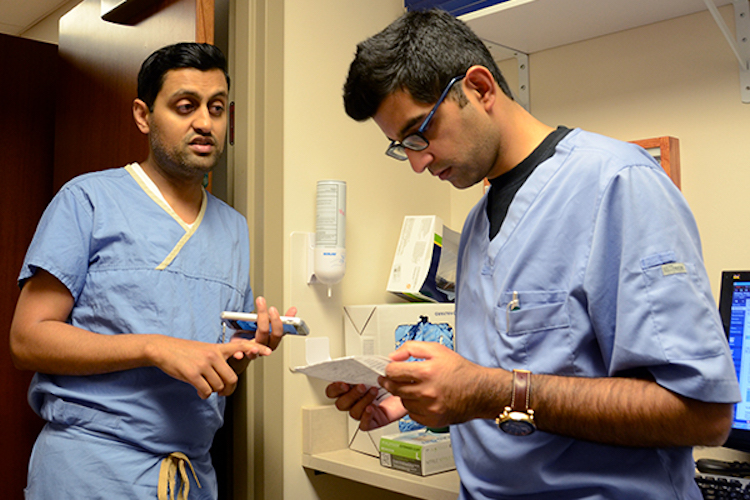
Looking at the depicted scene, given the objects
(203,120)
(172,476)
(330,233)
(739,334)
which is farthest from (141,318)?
(739,334)

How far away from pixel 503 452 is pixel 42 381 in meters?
0.90

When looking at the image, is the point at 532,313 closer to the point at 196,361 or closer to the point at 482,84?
the point at 482,84

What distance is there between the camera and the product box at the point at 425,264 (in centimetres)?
175

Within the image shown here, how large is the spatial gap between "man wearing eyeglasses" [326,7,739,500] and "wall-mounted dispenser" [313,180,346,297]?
22.2 inches

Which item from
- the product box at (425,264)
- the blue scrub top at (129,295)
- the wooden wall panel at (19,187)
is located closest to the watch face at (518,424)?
the blue scrub top at (129,295)

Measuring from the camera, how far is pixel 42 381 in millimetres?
1220

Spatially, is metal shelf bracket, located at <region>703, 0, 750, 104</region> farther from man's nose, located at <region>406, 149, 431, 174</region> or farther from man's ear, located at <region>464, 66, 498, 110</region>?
man's nose, located at <region>406, 149, 431, 174</region>

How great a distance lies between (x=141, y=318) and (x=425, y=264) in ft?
2.64

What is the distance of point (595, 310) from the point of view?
84 cm

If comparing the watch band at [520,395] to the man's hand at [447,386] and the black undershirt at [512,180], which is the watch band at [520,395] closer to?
the man's hand at [447,386]

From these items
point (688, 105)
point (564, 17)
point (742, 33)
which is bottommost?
point (688, 105)

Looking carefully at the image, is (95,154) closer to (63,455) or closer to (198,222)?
(198,222)

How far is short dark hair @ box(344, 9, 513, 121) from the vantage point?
99 cm

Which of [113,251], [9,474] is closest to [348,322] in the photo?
[113,251]
